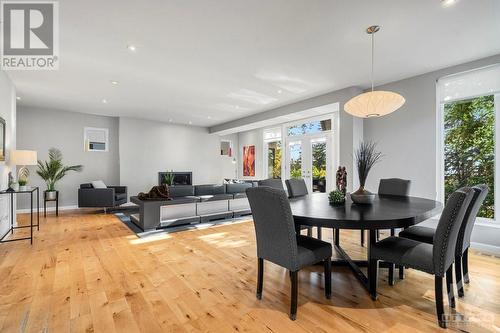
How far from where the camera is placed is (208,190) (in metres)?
5.11

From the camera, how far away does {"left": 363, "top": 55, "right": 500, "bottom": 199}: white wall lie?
402 centimetres

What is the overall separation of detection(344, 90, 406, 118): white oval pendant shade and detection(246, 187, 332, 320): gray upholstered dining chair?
1690mm

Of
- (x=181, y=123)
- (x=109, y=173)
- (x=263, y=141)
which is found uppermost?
(x=181, y=123)

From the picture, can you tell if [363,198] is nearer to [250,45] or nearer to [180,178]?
[250,45]

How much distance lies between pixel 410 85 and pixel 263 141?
5443 millimetres

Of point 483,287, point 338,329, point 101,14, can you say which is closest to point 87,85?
point 101,14

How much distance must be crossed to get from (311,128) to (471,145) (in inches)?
144

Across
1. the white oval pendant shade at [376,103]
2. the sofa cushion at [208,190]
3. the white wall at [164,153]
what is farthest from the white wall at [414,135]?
the white wall at [164,153]

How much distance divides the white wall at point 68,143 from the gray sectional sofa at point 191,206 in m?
3.07

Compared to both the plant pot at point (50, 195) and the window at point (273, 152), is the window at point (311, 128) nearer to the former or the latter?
the window at point (273, 152)

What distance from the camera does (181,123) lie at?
8555 mm

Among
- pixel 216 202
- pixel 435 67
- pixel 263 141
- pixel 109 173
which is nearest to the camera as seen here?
pixel 435 67

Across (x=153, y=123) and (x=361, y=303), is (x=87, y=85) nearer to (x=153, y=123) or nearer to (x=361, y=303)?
(x=153, y=123)

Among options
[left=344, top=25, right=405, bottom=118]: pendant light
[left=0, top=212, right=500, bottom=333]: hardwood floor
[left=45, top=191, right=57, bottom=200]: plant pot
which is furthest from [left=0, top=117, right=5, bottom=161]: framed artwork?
[left=344, top=25, right=405, bottom=118]: pendant light
